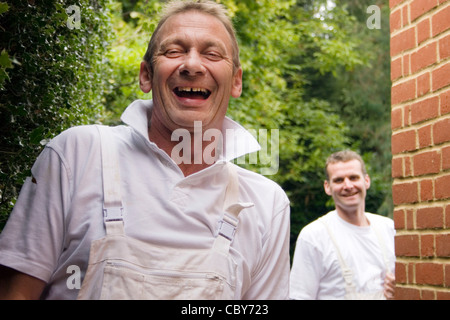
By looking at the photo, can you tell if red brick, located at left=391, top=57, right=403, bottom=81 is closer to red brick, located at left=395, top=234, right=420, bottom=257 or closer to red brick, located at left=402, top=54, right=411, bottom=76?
red brick, located at left=402, top=54, right=411, bottom=76

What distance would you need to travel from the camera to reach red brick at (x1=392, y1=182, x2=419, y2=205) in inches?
121

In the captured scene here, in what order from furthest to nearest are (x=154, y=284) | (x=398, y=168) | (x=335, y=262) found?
(x=335, y=262), (x=398, y=168), (x=154, y=284)

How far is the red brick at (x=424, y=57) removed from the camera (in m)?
2.91

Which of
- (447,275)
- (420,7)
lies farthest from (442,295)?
(420,7)

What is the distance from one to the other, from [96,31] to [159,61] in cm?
214

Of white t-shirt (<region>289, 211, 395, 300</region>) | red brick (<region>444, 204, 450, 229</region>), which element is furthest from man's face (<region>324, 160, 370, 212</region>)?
red brick (<region>444, 204, 450, 229</region>)

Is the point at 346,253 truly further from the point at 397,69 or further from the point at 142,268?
the point at 142,268

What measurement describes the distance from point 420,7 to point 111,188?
184cm

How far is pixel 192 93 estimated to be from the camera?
7.59 feet

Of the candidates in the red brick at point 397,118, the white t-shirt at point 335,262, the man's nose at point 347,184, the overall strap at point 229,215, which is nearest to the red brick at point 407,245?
the red brick at point 397,118

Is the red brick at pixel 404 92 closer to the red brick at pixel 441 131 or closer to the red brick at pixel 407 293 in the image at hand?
the red brick at pixel 441 131

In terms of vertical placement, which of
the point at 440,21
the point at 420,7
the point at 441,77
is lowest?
the point at 441,77
